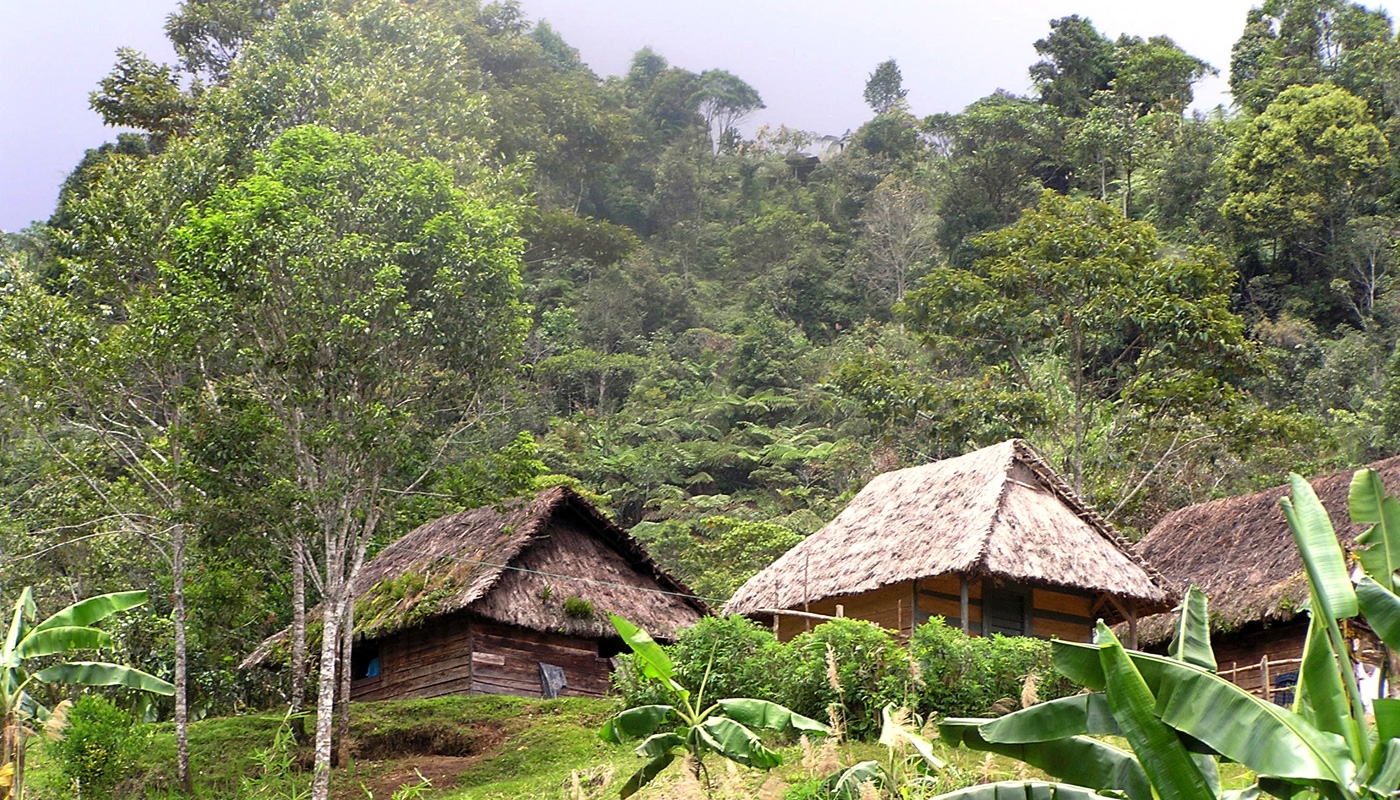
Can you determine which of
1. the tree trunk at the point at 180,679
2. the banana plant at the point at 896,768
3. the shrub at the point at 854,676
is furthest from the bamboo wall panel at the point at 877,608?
the banana plant at the point at 896,768

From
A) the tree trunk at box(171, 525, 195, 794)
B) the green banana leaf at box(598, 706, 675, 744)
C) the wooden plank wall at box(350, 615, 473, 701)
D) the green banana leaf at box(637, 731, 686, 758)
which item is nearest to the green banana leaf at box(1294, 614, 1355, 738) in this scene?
the green banana leaf at box(637, 731, 686, 758)

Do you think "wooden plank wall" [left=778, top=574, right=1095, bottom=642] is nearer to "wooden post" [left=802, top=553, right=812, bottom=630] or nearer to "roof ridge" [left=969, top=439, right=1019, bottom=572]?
"wooden post" [left=802, top=553, right=812, bottom=630]

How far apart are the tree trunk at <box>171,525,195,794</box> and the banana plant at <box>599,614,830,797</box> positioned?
8.03 m

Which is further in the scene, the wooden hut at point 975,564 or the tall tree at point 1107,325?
the tall tree at point 1107,325

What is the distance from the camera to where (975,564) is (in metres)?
14.0

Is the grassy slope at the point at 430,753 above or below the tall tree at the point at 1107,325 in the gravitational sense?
below

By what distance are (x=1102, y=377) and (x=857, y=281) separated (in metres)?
18.9

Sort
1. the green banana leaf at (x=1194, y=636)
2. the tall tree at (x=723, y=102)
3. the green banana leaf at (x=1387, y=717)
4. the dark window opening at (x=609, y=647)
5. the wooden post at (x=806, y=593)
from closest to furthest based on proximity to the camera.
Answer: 1. the green banana leaf at (x=1387, y=717)
2. the green banana leaf at (x=1194, y=636)
3. the wooden post at (x=806, y=593)
4. the dark window opening at (x=609, y=647)
5. the tall tree at (x=723, y=102)

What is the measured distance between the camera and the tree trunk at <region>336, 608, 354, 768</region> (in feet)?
49.3

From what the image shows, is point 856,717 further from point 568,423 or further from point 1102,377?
point 568,423

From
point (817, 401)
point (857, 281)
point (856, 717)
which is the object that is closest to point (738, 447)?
point (817, 401)

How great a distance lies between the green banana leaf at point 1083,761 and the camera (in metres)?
5.12

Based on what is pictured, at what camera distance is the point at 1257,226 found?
99.0ft

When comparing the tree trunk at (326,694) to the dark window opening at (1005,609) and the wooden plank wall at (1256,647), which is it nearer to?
the dark window opening at (1005,609)
